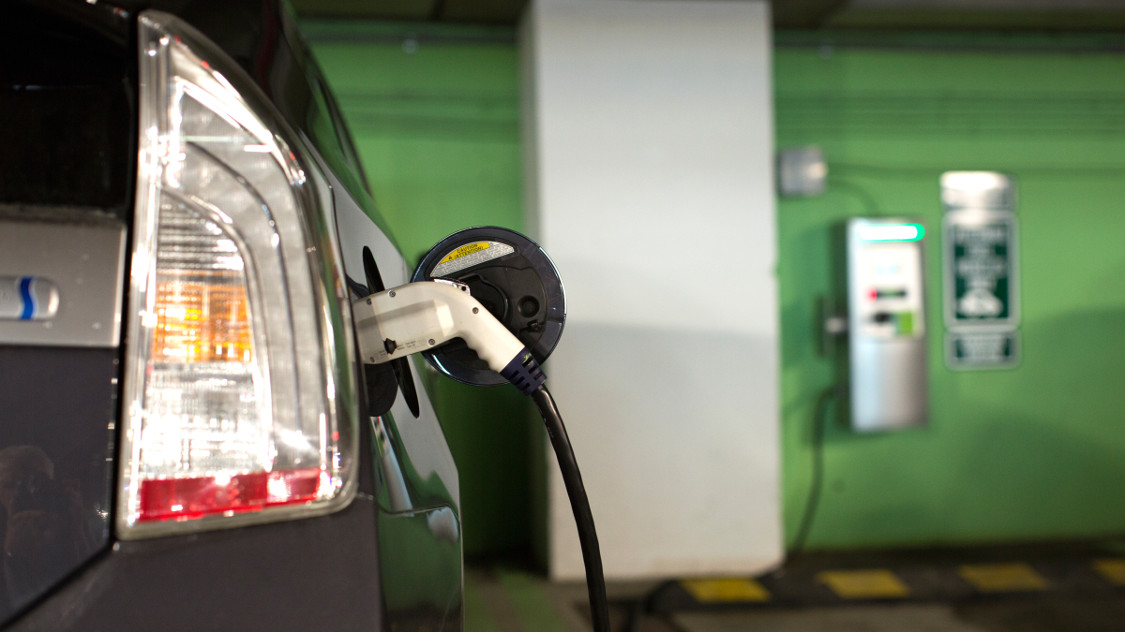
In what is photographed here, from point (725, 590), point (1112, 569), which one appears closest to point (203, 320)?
point (725, 590)

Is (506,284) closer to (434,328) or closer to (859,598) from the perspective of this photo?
(434,328)

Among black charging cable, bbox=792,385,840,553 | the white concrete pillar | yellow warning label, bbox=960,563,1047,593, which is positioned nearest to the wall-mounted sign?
black charging cable, bbox=792,385,840,553

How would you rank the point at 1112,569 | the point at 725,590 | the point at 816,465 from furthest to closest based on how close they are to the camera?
the point at 816,465, the point at 1112,569, the point at 725,590

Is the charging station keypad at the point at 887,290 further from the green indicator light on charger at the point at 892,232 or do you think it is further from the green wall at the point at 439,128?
the green wall at the point at 439,128

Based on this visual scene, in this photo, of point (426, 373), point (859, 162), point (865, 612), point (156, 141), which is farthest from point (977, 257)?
point (156, 141)

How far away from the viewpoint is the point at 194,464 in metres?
0.56

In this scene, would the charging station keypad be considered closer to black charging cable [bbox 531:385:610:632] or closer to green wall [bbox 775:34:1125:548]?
green wall [bbox 775:34:1125:548]

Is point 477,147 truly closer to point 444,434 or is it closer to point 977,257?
point 977,257

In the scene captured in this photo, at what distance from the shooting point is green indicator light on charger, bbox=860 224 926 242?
13.7 ft

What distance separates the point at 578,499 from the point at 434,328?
0.22 meters

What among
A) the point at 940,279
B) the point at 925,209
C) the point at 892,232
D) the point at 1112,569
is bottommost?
the point at 1112,569

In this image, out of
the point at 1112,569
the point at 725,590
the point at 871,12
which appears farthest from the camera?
the point at 871,12

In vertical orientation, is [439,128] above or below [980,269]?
above

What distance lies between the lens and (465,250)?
0.79 m
